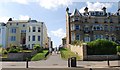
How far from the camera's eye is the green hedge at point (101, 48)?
34.6 metres

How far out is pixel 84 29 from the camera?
202 feet

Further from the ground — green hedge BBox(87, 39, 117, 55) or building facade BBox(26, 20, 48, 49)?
building facade BBox(26, 20, 48, 49)

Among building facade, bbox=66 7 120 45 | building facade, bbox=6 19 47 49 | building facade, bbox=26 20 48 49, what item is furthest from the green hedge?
building facade, bbox=6 19 47 49

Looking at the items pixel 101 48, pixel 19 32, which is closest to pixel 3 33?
pixel 19 32

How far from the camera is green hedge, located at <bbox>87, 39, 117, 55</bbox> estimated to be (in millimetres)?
34594

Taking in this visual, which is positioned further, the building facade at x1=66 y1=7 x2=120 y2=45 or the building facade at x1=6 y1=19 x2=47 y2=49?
the building facade at x1=6 y1=19 x2=47 y2=49

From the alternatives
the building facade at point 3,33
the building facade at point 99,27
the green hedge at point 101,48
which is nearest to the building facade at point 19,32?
the building facade at point 3,33

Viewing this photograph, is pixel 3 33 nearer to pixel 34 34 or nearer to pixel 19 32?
pixel 19 32

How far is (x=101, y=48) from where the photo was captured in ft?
114

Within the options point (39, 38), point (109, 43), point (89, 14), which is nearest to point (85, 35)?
point (89, 14)

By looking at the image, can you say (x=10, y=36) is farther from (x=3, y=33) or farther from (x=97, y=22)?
(x=97, y=22)

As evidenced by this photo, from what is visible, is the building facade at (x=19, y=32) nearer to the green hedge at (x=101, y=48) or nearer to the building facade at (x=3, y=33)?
the building facade at (x=3, y=33)

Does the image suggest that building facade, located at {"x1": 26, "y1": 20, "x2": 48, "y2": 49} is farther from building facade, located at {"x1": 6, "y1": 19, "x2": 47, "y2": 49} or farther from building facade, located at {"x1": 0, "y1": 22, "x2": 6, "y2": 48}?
building facade, located at {"x1": 0, "y1": 22, "x2": 6, "y2": 48}

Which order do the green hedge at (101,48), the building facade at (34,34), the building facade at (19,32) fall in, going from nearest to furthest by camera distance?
1. the green hedge at (101,48)
2. the building facade at (34,34)
3. the building facade at (19,32)
